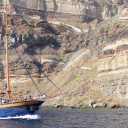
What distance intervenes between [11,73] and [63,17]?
59220 mm

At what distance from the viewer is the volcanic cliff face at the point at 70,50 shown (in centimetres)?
9596

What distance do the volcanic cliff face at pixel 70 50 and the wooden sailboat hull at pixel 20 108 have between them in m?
15.2

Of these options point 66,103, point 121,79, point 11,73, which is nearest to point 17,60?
point 11,73

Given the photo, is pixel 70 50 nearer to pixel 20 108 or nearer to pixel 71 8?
pixel 71 8

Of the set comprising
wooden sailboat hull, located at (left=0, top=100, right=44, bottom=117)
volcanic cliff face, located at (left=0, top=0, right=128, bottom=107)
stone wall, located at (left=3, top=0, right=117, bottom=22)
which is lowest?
wooden sailboat hull, located at (left=0, top=100, right=44, bottom=117)

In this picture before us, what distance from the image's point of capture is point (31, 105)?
60.1 metres

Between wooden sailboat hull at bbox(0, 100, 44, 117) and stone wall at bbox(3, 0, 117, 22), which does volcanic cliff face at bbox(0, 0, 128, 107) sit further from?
wooden sailboat hull at bbox(0, 100, 44, 117)

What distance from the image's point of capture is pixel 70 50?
153 metres

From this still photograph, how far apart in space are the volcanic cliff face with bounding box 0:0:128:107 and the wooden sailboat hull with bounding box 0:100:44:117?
1525cm

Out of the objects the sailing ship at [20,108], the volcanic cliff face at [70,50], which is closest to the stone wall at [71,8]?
the volcanic cliff face at [70,50]

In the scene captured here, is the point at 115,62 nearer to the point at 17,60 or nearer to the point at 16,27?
the point at 17,60

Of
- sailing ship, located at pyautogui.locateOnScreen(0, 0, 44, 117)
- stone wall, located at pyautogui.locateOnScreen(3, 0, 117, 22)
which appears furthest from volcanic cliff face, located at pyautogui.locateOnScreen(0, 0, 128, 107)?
sailing ship, located at pyautogui.locateOnScreen(0, 0, 44, 117)

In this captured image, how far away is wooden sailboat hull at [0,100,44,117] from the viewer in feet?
195

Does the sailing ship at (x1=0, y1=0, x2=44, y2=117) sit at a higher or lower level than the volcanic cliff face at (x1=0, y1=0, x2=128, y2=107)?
lower
